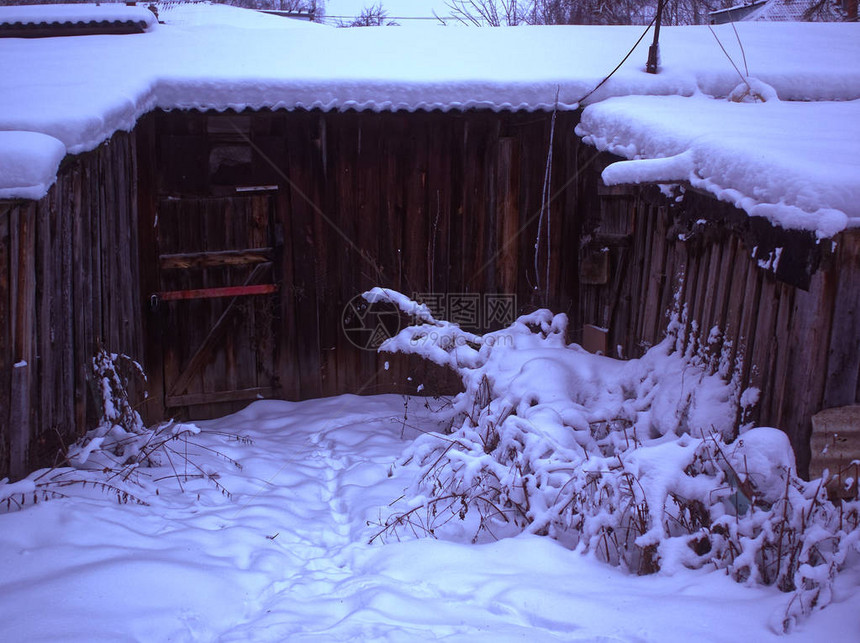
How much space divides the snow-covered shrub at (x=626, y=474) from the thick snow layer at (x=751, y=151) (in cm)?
101

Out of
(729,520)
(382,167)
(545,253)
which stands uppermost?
(382,167)

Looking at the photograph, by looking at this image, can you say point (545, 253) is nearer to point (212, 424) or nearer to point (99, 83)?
point (212, 424)

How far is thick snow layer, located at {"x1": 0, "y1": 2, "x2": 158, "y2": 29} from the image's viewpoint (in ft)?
27.2

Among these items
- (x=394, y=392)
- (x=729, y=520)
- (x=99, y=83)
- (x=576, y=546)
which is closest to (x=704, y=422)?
(x=729, y=520)

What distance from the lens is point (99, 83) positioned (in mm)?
5551

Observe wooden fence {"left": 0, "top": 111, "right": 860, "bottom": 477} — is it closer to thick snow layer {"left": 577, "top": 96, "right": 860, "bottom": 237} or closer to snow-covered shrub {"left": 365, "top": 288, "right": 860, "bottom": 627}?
thick snow layer {"left": 577, "top": 96, "right": 860, "bottom": 237}

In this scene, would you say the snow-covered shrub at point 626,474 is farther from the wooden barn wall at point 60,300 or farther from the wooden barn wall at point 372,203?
the wooden barn wall at point 60,300

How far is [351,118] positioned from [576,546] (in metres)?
4.23

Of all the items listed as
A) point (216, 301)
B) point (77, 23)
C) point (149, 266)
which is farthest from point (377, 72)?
point (77, 23)

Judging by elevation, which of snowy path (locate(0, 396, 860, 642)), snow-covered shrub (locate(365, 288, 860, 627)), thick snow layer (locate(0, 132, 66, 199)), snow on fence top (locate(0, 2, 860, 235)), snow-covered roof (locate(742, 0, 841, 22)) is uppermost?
snow-covered roof (locate(742, 0, 841, 22))

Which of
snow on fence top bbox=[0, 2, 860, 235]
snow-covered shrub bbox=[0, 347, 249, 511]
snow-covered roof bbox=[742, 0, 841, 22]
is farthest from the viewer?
snow-covered roof bbox=[742, 0, 841, 22]

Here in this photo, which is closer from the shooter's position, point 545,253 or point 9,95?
point 9,95

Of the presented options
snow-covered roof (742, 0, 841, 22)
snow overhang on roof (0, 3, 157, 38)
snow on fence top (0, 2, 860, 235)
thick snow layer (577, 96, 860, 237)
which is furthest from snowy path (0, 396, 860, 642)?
snow-covered roof (742, 0, 841, 22)

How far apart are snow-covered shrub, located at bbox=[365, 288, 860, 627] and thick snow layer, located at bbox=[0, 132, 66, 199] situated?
2.53 meters
